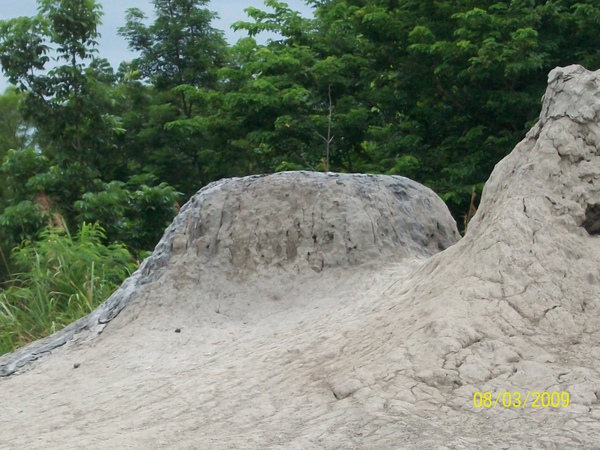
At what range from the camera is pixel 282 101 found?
15930 millimetres

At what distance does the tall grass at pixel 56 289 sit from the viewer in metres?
7.56

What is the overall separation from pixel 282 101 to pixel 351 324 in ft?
39.2

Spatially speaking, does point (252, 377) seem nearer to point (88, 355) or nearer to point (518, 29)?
point (88, 355)

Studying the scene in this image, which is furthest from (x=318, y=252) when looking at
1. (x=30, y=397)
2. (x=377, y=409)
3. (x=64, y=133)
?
(x=64, y=133)

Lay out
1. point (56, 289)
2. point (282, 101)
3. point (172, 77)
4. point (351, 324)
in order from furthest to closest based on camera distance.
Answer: point (172, 77) → point (282, 101) → point (56, 289) → point (351, 324)

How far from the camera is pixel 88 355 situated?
5262 mm

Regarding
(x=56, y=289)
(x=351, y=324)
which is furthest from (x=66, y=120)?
(x=351, y=324)

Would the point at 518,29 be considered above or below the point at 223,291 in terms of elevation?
above

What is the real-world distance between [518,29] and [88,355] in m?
9.76
